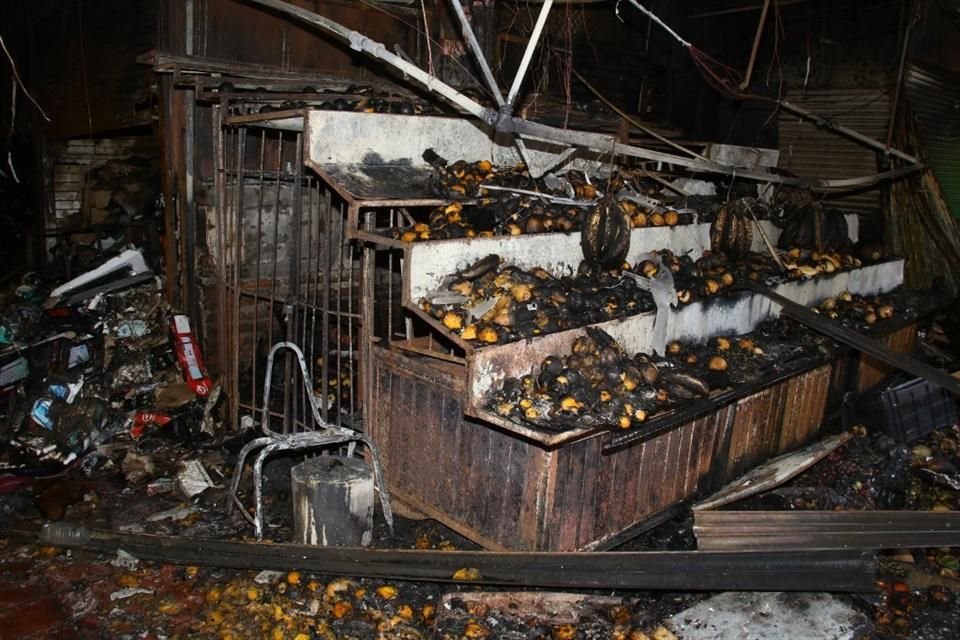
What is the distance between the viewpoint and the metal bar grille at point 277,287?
7.05m

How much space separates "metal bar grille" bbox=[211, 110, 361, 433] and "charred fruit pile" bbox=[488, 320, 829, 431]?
7.07 feet

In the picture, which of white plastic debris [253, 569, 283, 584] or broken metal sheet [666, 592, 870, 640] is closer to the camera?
broken metal sheet [666, 592, 870, 640]

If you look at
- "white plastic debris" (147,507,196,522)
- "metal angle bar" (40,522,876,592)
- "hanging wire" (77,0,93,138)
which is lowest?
"white plastic debris" (147,507,196,522)

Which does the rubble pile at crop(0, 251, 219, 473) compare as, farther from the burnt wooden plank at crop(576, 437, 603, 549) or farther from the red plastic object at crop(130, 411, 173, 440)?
the burnt wooden plank at crop(576, 437, 603, 549)

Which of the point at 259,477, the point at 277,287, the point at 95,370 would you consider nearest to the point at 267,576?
the point at 259,477

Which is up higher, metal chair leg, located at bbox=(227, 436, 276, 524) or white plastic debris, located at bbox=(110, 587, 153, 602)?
metal chair leg, located at bbox=(227, 436, 276, 524)

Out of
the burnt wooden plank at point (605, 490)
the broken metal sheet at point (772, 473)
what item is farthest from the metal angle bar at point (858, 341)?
the burnt wooden plank at point (605, 490)

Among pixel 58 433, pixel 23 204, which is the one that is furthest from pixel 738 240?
pixel 23 204

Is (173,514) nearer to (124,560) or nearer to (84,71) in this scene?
(124,560)

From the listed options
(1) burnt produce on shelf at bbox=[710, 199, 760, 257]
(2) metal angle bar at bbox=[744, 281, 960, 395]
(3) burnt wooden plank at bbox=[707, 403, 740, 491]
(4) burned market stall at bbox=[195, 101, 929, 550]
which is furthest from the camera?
(1) burnt produce on shelf at bbox=[710, 199, 760, 257]

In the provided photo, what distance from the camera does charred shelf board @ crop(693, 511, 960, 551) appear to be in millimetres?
5238

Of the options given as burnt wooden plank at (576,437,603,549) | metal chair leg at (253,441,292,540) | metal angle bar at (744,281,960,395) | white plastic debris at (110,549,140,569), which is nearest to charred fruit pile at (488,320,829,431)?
burnt wooden plank at (576,437,603,549)

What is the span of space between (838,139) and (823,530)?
29.3 ft

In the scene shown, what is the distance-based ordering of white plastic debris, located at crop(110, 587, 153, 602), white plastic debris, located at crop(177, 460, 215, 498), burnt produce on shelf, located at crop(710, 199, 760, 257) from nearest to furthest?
1. white plastic debris, located at crop(110, 587, 153, 602)
2. white plastic debris, located at crop(177, 460, 215, 498)
3. burnt produce on shelf, located at crop(710, 199, 760, 257)
